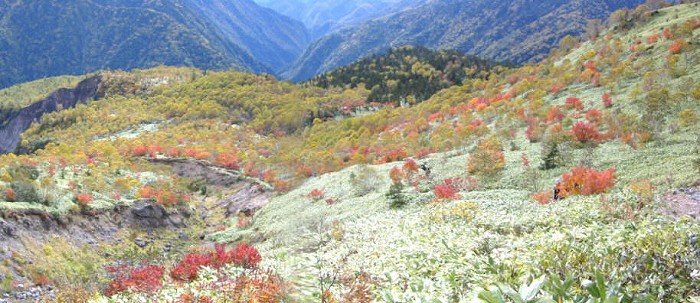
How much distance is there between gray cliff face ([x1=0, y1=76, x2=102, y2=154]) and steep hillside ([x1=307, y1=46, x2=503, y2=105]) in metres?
59.2

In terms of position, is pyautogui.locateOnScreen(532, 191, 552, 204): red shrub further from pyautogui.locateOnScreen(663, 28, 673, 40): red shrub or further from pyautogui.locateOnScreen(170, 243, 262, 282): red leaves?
pyautogui.locateOnScreen(663, 28, 673, 40): red shrub

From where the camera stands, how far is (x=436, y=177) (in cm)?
2591

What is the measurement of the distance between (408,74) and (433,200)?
103 meters

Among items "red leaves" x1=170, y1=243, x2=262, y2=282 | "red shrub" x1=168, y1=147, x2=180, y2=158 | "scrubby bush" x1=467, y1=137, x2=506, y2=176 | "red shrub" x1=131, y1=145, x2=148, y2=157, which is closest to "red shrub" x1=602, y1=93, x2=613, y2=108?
"scrubby bush" x1=467, y1=137, x2=506, y2=176

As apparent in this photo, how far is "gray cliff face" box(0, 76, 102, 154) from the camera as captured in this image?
4653 inches

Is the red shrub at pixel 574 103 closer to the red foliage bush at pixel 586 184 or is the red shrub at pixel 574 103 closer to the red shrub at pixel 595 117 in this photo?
the red shrub at pixel 595 117

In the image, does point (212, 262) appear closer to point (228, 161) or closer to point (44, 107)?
point (228, 161)

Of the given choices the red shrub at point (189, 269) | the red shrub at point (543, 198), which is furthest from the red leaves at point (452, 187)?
the red shrub at point (189, 269)

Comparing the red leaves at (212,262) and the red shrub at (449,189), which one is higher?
the red leaves at (212,262)

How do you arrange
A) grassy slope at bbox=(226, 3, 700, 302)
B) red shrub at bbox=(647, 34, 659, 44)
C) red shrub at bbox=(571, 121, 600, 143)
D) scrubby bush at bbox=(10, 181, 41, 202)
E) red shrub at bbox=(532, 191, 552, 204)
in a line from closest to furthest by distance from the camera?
1. grassy slope at bbox=(226, 3, 700, 302)
2. red shrub at bbox=(532, 191, 552, 204)
3. scrubby bush at bbox=(10, 181, 41, 202)
4. red shrub at bbox=(571, 121, 600, 143)
5. red shrub at bbox=(647, 34, 659, 44)

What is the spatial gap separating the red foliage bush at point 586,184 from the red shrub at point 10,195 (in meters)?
25.2

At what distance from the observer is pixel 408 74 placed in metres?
120

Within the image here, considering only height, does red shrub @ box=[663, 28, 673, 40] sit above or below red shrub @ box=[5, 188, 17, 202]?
below

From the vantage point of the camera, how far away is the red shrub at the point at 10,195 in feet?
74.8
